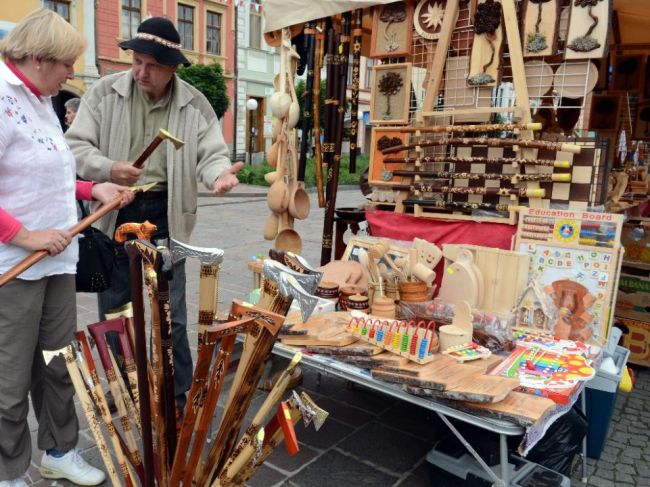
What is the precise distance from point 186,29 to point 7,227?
21.6 m

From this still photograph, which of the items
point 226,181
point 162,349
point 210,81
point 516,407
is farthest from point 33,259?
point 210,81

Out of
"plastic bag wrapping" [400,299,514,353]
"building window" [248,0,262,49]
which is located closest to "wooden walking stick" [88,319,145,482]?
"plastic bag wrapping" [400,299,514,353]

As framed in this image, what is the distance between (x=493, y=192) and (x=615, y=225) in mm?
566

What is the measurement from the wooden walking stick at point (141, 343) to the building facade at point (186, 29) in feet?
62.0

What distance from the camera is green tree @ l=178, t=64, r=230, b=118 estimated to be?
54.5 feet

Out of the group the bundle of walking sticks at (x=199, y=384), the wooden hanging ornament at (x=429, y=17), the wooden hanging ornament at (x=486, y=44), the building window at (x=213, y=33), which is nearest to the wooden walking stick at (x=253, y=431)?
the bundle of walking sticks at (x=199, y=384)

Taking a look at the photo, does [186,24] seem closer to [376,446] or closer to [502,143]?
[502,143]

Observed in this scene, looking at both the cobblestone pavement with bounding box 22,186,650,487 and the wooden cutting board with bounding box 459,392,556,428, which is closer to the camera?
the wooden cutting board with bounding box 459,392,556,428

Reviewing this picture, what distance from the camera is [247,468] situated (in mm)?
1441

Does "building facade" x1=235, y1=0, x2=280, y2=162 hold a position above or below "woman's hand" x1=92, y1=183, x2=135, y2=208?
above

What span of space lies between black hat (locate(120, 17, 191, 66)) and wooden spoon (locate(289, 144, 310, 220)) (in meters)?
1.06

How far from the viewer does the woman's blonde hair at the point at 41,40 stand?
1.59m

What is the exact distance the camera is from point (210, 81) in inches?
670

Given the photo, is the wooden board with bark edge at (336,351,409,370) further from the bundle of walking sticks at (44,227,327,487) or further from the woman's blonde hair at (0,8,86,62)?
the woman's blonde hair at (0,8,86,62)
